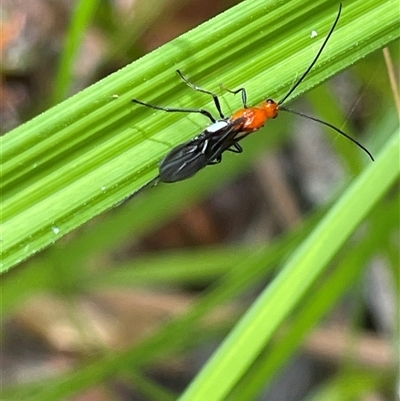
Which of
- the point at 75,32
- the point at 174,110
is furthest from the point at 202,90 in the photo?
the point at 75,32

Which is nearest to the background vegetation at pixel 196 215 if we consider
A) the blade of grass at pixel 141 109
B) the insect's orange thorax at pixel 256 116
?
the blade of grass at pixel 141 109

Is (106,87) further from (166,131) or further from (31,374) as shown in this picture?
(31,374)

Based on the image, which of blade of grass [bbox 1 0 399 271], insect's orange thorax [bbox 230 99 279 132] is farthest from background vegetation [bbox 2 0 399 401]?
insect's orange thorax [bbox 230 99 279 132]

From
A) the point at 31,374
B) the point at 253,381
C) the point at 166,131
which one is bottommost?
the point at 253,381

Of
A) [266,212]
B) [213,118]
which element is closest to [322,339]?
[266,212]

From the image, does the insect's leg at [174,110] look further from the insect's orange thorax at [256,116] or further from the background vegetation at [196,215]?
the insect's orange thorax at [256,116]

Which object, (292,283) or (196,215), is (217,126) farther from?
(196,215)
